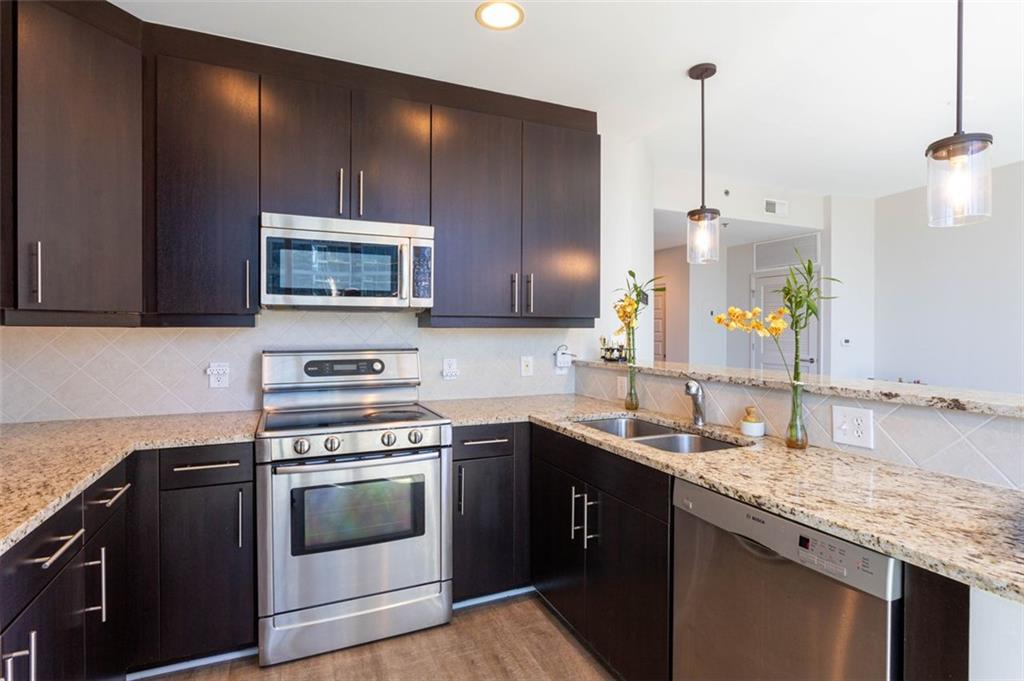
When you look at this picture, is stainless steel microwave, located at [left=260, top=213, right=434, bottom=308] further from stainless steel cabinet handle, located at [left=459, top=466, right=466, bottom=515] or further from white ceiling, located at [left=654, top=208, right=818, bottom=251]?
white ceiling, located at [left=654, top=208, right=818, bottom=251]

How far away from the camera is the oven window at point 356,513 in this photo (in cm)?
202

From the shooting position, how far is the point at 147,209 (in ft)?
6.71

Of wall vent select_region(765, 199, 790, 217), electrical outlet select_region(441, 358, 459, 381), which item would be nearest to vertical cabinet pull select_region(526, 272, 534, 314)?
electrical outlet select_region(441, 358, 459, 381)

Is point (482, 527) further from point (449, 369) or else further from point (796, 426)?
point (796, 426)

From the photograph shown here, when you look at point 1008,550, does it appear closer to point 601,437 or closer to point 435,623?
point 601,437

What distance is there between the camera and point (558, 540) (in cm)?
225

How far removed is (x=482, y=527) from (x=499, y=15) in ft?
7.13

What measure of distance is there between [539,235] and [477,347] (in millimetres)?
743

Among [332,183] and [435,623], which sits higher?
[332,183]

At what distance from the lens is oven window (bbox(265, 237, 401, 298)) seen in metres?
2.22

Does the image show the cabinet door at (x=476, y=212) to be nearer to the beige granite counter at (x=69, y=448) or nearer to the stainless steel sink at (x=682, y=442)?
the stainless steel sink at (x=682, y=442)

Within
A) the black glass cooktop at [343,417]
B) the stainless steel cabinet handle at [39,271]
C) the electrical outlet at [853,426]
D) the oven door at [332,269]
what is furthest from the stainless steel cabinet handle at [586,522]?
the stainless steel cabinet handle at [39,271]

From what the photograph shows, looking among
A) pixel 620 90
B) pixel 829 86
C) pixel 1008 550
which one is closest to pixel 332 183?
pixel 620 90

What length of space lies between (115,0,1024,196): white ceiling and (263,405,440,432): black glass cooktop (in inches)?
64.4
